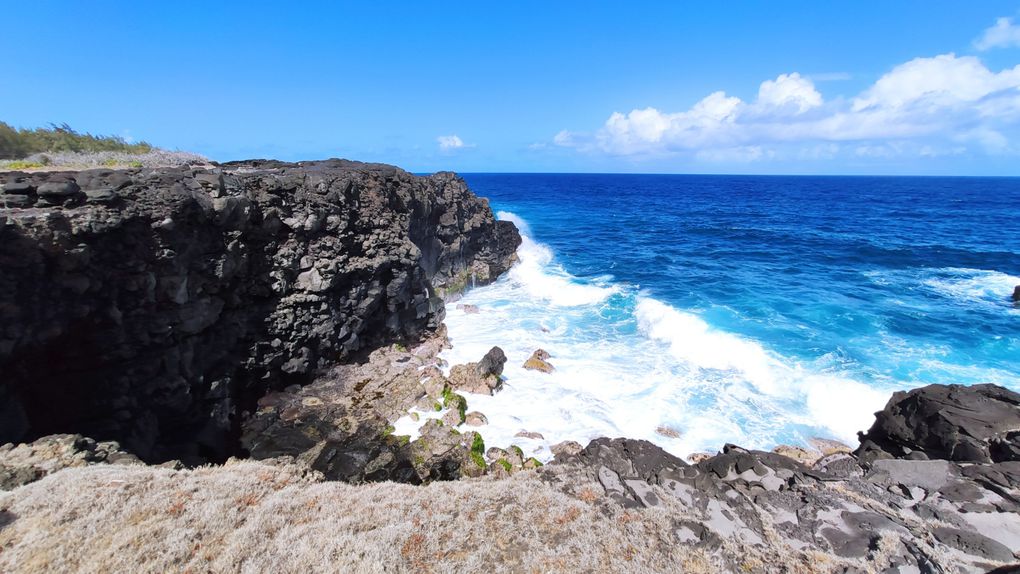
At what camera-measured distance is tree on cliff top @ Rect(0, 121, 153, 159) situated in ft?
71.7

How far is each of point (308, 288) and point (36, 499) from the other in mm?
11732

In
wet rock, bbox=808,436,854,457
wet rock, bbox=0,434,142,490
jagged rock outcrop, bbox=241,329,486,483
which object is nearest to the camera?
wet rock, bbox=0,434,142,490

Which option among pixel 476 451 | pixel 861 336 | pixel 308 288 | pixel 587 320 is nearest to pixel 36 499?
pixel 476 451

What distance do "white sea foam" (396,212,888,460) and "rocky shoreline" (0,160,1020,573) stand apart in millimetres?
1247

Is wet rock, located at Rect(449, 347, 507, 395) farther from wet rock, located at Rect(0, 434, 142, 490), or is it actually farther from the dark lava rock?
the dark lava rock

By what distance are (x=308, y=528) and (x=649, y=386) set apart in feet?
50.6

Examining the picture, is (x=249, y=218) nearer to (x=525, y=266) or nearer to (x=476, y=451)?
(x=476, y=451)

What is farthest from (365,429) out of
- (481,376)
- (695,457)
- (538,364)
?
(695,457)

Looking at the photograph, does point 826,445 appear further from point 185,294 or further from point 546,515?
point 185,294

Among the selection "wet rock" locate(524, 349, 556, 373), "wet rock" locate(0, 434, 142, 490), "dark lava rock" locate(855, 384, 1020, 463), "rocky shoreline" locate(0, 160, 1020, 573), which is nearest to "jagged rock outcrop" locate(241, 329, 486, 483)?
"rocky shoreline" locate(0, 160, 1020, 573)

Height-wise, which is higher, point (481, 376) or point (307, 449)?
point (481, 376)

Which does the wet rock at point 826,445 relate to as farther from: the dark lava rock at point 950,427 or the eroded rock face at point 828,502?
the eroded rock face at point 828,502

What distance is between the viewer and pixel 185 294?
15.1m

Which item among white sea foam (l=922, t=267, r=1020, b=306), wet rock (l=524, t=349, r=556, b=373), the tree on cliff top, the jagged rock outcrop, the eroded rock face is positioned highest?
the tree on cliff top
